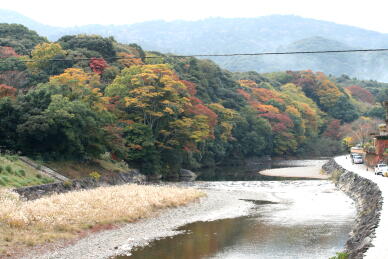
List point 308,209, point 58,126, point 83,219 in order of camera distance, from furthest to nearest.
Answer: point 58,126 → point 308,209 → point 83,219

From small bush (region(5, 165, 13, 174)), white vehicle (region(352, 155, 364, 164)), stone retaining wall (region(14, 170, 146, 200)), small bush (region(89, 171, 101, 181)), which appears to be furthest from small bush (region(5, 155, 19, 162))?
white vehicle (region(352, 155, 364, 164))

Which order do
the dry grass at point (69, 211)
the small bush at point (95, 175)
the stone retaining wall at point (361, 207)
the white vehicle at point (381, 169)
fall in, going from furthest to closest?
1. the white vehicle at point (381, 169)
2. the small bush at point (95, 175)
3. the dry grass at point (69, 211)
4. the stone retaining wall at point (361, 207)

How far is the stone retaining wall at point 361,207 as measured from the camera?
20631 mm

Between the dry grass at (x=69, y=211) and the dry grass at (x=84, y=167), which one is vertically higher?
the dry grass at (x=69, y=211)

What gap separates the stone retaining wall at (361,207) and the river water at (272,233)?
674 mm

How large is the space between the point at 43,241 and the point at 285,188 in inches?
1255

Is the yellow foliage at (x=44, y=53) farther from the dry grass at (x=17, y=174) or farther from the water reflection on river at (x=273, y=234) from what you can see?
the water reflection on river at (x=273, y=234)

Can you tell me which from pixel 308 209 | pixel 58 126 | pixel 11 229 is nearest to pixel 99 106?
pixel 58 126

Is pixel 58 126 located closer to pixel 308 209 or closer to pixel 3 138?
pixel 3 138

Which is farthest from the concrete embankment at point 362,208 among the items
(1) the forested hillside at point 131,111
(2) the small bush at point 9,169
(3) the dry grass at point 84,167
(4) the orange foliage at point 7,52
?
(4) the orange foliage at point 7,52

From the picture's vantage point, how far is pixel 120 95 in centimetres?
6284

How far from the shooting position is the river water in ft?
75.5

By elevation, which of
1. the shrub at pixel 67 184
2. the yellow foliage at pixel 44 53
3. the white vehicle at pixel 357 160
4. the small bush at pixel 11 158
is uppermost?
the yellow foliage at pixel 44 53

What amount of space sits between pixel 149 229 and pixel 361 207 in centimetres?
1478
